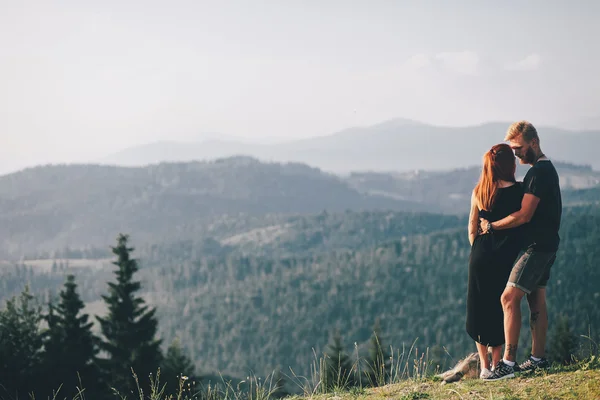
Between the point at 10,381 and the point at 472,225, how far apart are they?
2831 cm

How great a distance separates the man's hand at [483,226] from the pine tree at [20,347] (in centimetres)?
2419

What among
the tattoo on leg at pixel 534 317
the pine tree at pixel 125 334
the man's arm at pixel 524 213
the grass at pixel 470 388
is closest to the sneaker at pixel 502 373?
the grass at pixel 470 388

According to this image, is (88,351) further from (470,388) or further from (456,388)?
(470,388)

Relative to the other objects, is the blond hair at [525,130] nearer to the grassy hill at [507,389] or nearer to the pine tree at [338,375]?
the grassy hill at [507,389]

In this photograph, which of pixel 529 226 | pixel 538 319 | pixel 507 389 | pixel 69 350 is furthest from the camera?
pixel 69 350

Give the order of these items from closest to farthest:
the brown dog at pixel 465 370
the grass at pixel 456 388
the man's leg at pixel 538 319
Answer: the grass at pixel 456 388, the man's leg at pixel 538 319, the brown dog at pixel 465 370

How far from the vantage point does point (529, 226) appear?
7.88m

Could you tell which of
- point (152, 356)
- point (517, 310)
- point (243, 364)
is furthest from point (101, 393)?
point (243, 364)

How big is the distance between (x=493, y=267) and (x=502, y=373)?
140cm

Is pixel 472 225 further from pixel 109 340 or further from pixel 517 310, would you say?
pixel 109 340

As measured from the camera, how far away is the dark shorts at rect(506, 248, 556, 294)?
7711 mm

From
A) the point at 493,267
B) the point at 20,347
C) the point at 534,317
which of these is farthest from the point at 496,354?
the point at 20,347

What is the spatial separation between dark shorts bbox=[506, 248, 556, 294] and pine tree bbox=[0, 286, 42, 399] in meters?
24.5

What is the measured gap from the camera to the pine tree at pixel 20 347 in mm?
29312
